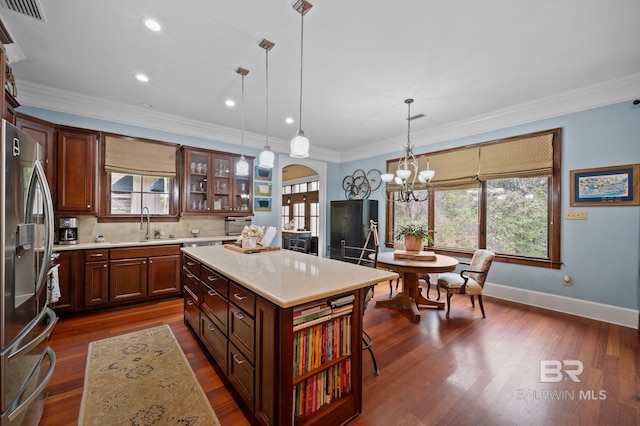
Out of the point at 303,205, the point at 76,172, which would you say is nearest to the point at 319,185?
the point at 303,205

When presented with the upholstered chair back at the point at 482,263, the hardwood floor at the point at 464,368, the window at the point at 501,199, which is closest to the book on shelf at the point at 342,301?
the hardwood floor at the point at 464,368

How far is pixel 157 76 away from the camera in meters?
2.97

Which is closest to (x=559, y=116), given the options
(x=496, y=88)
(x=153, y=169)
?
(x=496, y=88)

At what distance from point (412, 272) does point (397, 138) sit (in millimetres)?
3194

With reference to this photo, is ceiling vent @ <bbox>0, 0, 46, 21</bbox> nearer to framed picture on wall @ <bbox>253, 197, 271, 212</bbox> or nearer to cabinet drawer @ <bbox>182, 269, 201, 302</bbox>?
cabinet drawer @ <bbox>182, 269, 201, 302</bbox>

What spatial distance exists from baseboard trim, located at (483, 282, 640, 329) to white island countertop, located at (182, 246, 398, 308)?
10.5 feet

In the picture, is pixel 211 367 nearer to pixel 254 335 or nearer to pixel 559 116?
pixel 254 335

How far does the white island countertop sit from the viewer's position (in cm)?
136

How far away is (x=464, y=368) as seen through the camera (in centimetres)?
218

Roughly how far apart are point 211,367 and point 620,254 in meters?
4.63

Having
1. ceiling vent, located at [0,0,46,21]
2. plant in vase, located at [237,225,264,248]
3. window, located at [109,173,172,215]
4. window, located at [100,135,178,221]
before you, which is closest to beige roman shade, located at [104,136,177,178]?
window, located at [100,135,178,221]

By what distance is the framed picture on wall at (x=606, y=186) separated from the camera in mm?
2982

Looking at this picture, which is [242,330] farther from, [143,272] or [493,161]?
[493,161]

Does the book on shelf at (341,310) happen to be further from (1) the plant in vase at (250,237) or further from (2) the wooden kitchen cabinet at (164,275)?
(2) the wooden kitchen cabinet at (164,275)
